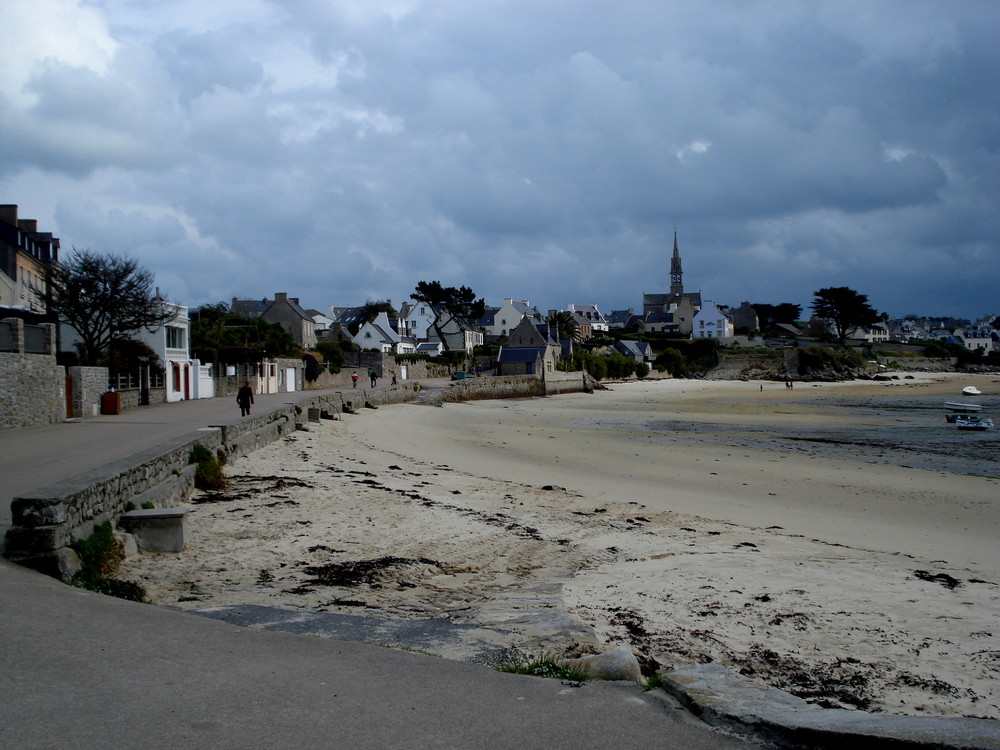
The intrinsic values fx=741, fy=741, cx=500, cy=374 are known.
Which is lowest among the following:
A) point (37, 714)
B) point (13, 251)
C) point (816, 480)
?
point (816, 480)

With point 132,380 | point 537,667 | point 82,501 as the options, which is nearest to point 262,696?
point 537,667

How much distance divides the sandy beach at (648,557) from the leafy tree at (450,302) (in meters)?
69.3

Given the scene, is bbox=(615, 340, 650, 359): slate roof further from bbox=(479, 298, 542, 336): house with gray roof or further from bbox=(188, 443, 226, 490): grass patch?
bbox=(188, 443, 226, 490): grass patch

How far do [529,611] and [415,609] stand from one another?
1035 mm

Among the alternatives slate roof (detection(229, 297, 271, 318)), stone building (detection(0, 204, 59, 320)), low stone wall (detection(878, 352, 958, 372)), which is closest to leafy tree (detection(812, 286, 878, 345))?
low stone wall (detection(878, 352, 958, 372))

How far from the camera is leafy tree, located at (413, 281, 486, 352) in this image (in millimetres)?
90000

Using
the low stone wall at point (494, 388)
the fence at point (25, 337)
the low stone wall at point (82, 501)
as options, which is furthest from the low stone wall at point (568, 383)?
the low stone wall at point (82, 501)

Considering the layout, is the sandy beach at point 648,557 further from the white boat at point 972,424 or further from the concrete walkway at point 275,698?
the white boat at point 972,424

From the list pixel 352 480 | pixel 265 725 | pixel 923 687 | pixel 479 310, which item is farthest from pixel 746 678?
pixel 479 310

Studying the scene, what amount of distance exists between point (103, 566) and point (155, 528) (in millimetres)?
1069

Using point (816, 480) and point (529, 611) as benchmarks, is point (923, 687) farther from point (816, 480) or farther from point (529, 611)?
point (816, 480)

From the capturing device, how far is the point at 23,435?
682 inches

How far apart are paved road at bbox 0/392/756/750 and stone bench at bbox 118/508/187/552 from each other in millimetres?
2777

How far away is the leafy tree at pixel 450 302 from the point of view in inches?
3543
